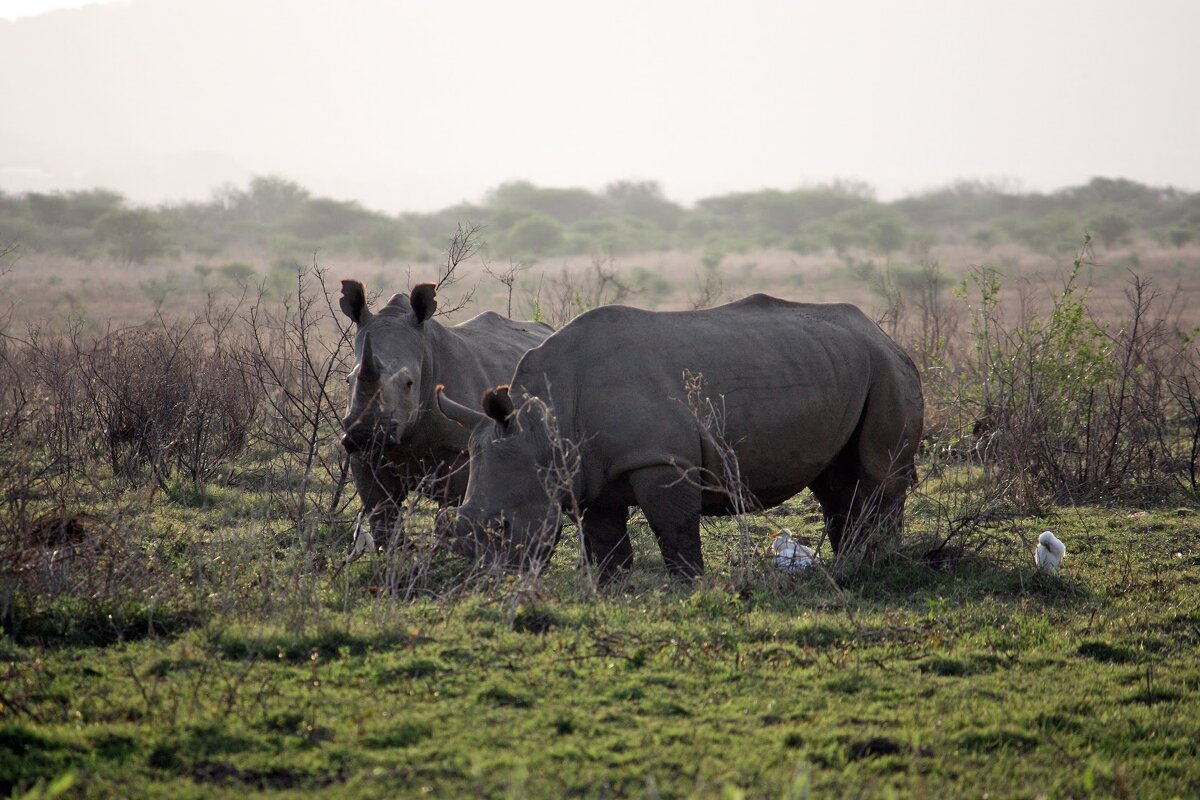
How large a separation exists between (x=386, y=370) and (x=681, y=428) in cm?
181

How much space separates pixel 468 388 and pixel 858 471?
2646 mm

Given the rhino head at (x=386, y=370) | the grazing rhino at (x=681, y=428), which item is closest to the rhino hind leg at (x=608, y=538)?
the grazing rhino at (x=681, y=428)

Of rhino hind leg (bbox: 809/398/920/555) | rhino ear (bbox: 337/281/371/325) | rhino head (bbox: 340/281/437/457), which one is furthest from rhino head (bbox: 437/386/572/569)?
rhino hind leg (bbox: 809/398/920/555)

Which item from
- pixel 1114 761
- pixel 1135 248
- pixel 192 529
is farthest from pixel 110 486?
pixel 1135 248

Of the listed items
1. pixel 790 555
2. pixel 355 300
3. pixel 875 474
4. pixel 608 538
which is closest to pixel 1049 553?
pixel 875 474

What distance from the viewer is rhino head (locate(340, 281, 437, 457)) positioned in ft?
24.8

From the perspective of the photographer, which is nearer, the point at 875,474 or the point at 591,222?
the point at 875,474

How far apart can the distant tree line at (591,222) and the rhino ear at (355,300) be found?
2547 centimetres

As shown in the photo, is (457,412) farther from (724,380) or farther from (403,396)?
(724,380)

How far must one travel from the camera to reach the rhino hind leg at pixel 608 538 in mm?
7789

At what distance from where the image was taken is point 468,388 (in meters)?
8.65

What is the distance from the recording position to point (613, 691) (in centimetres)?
525

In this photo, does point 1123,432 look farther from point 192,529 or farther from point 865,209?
point 865,209

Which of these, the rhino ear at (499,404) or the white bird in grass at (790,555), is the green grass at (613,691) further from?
the rhino ear at (499,404)
